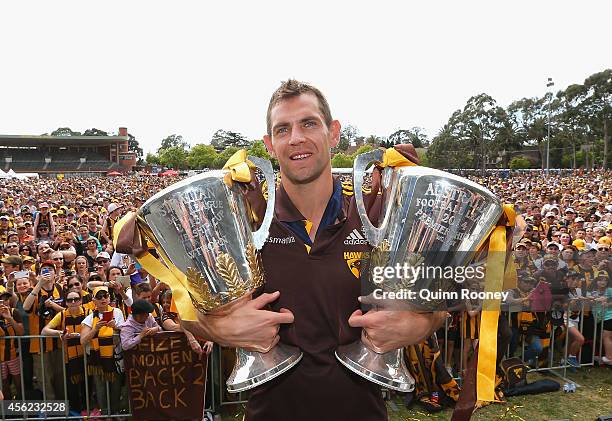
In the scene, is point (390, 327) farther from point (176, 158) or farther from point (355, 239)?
point (176, 158)

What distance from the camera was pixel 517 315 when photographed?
6301mm

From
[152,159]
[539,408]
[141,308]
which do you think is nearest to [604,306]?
[539,408]

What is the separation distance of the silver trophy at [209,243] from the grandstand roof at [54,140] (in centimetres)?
8539

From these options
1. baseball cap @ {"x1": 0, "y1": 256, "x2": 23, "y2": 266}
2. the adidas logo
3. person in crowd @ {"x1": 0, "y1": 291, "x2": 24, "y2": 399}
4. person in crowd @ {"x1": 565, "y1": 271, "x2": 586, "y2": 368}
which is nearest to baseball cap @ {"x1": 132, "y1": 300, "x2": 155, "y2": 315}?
person in crowd @ {"x1": 0, "y1": 291, "x2": 24, "y2": 399}

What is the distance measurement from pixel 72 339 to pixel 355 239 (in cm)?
430

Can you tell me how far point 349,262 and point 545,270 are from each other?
5.50 m

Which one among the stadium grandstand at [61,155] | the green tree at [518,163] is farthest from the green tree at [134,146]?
the green tree at [518,163]

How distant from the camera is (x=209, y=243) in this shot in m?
1.85

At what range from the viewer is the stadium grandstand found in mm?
76375

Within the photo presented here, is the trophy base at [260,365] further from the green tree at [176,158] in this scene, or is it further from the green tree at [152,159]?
the green tree at [152,159]

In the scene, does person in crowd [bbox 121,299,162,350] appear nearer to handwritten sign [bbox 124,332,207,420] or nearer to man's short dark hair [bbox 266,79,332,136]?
handwritten sign [bbox 124,332,207,420]

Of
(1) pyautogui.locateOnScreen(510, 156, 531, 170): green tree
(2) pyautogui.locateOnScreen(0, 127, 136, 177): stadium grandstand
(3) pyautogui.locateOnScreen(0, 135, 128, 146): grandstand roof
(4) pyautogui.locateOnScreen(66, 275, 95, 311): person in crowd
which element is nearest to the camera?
(4) pyautogui.locateOnScreen(66, 275, 95, 311): person in crowd

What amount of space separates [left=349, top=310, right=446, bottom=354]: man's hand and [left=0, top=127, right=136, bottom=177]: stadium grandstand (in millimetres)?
79752

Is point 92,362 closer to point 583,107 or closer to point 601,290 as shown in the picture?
point 601,290
